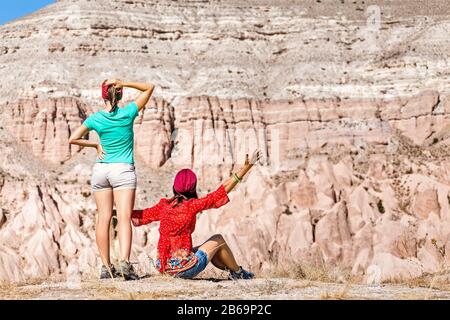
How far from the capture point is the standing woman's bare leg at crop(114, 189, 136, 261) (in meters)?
13.2

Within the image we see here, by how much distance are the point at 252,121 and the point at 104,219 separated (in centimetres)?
5943

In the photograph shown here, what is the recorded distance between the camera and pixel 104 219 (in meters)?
13.4

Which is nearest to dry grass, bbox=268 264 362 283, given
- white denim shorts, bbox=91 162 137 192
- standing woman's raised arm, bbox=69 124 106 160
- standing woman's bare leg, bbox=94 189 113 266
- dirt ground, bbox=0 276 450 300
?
dirt ground, bbox=0 276 450 300

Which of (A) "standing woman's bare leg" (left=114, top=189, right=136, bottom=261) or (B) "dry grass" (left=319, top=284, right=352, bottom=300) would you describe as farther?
(A) "standing woman's bare leg" (left=114, top=189, right=136, bottom=261)

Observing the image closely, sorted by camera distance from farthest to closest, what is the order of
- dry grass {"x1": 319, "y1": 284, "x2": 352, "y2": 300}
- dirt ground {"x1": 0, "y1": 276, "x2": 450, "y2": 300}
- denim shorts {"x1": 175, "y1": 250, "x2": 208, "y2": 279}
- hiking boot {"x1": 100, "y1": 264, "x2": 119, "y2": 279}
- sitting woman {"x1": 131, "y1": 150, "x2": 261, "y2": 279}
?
hiking boot {"x1": 100, "y1": 264, "x2": 119, "y2": 279}, denim shorts {"x1": 175, "y1": 250, "x2": 208, "y2": 279}, sitting woman {"x1": 131, "y1": 150, "x2": 261, "y2": 279}, dirt ground {"x1": 0, "y1": 276, "x2": 450, "y2": 300}, dry grass {"x1": 319, "y1": 284, "x2": 352, "y2": 300}

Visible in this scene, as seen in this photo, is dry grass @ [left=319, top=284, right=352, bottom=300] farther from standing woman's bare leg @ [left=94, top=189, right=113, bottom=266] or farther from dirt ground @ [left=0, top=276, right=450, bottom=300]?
standing woman's bare leg @ [left=94, top=189, right=113, bottom=266]

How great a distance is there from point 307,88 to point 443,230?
23584 mm

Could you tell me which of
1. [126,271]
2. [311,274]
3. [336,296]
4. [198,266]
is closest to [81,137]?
[126,271]

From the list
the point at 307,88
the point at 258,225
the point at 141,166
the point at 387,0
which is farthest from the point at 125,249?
the point at 387,0

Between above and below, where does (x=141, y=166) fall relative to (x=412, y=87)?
below

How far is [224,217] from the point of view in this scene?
191 ft

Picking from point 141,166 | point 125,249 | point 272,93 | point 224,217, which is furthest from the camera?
point 272,93

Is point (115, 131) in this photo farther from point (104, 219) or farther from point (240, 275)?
point (240, 275)
